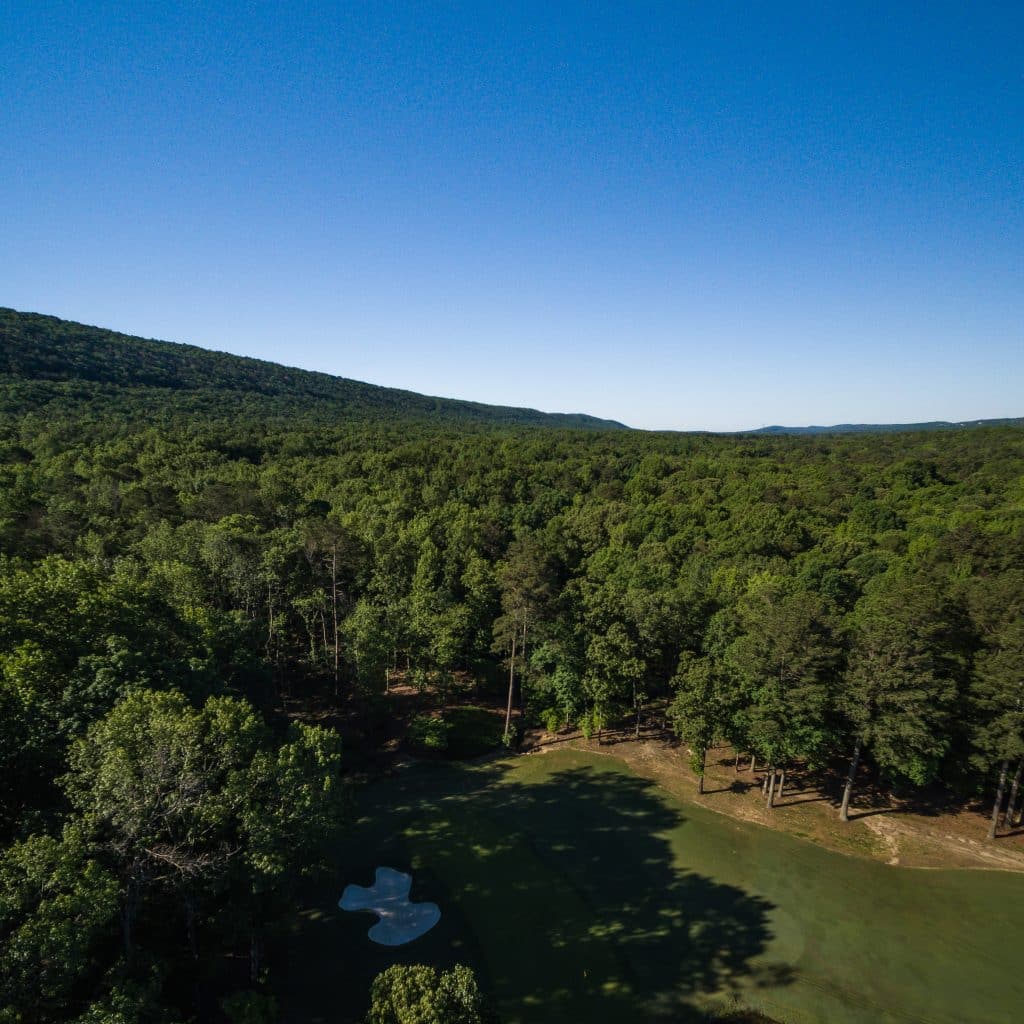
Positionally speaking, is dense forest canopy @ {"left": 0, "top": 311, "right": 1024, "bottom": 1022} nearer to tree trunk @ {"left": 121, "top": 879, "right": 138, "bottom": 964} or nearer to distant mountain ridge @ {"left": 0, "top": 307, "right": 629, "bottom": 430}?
tree trunk @ {"left": 121, "top": 879, "right": 138, "bottom": 964}

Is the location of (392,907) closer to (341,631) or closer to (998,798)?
(341,631)

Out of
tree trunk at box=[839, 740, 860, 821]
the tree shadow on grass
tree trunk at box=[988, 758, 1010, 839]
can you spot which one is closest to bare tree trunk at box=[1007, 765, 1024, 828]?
tree trunk at box=[988, 758, 1010, 839]

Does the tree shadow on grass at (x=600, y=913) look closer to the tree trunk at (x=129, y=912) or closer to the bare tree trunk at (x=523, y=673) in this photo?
the bare tree trunk at (x=523, y=673)

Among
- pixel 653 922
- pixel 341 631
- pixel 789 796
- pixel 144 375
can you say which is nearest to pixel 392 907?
pixel 653 922

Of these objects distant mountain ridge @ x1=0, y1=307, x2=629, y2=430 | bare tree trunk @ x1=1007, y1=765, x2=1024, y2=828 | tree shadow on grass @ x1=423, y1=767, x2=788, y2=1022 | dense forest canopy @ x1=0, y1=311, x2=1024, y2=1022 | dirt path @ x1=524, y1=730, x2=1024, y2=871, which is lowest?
tree shadow on grass @ x1=423, y1=767, x2=788, y2=1022

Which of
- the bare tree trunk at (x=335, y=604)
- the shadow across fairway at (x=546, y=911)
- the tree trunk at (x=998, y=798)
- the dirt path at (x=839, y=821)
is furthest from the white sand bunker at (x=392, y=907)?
the tree trunk at (x=998, y=798)

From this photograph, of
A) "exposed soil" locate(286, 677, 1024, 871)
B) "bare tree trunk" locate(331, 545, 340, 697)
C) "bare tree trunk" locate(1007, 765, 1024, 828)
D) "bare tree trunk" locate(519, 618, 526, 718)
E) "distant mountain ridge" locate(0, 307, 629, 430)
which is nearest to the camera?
"exposed soil" locate(286, 677, 1024, 871)

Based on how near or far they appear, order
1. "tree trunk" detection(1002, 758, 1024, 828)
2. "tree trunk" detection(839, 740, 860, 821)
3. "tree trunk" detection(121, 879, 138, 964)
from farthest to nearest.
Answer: "tree trunk" detection(839, 740, 860, 821) → "tree trunk" detection(1002, 758, 1024, 828) → "tree trunk" detection(121, 879, 138, 964)

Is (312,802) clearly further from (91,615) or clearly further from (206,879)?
(91,615)
